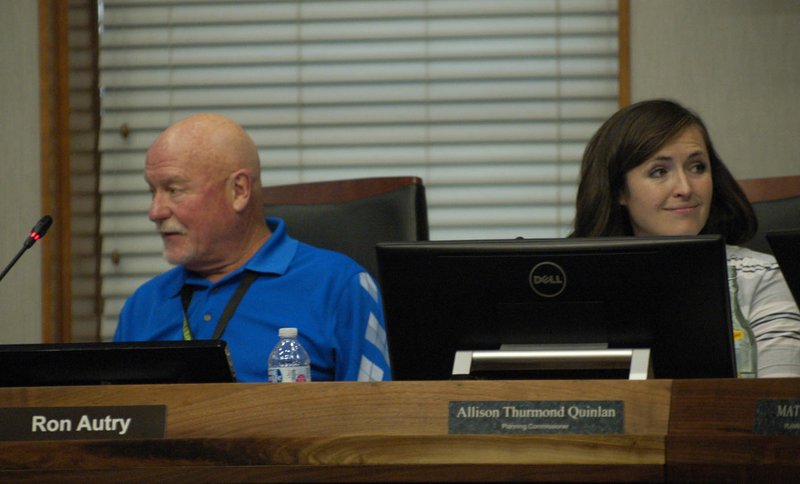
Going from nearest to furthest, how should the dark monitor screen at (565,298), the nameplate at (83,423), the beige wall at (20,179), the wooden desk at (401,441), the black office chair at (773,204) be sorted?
the wooden desk at (401,441), the nameplate at (83,423), the dark monitor screen at (565,298), the black office chair at (773,204), the beige wall at (20,179)

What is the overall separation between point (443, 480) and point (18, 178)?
2814mm

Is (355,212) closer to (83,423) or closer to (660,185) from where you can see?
(660,185)

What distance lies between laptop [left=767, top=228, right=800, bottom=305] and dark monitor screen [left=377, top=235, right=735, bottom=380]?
0.24 ft

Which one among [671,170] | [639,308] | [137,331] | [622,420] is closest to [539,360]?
[639,308]

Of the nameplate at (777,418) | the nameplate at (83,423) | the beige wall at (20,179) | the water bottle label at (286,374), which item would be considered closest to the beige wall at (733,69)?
the water bottle label at (286,374)

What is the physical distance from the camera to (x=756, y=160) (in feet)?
11.7

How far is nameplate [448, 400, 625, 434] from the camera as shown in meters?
1.29

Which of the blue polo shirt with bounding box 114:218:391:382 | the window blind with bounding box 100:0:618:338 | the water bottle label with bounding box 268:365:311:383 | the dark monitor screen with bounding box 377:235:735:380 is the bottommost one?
the water bottle label with bounding box 268:365:311:383

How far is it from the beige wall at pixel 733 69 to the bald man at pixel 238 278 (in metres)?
1.39

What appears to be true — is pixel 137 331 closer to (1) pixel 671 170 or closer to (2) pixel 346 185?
(2) pixel 346 185

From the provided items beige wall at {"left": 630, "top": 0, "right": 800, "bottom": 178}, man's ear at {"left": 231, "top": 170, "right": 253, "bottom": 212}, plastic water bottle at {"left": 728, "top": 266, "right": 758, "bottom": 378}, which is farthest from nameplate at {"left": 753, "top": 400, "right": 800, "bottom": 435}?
beige wall at {"left": 630, "top": 0, "right": 800, "bottom": 178}

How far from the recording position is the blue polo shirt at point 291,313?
8.58 feet

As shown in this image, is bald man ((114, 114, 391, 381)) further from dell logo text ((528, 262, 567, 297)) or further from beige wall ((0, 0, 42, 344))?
dell logo text ((528, 262, 567, 297))

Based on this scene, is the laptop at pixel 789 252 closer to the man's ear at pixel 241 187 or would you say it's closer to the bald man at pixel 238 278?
the bald man at pixel 238 278
